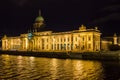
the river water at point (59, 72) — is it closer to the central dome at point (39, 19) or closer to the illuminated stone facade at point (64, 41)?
the illuminated stone facade at point (64, 41)

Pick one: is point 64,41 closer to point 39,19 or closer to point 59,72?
point 39,19

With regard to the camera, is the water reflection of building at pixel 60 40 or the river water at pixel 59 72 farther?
the water reflection of building at pixel 60 40

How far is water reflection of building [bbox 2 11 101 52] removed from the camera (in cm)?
13962

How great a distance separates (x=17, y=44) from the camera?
198000 millimetres

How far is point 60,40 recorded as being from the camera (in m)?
157

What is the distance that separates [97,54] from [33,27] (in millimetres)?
97502

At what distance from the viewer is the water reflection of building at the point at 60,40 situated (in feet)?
458

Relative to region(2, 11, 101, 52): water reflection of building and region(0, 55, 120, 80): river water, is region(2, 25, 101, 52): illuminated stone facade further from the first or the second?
region(0, 55, 120, 80): river water

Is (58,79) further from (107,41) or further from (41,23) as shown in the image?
(41,23)

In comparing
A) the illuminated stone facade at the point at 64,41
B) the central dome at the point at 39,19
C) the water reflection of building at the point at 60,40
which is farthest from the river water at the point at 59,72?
the central dome at the point at 39,19

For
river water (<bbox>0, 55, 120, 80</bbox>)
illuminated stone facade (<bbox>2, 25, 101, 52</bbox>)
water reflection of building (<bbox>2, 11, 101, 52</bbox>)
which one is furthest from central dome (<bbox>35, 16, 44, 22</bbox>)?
river water (<bbox>0, 55, 120, 80</bbox>)

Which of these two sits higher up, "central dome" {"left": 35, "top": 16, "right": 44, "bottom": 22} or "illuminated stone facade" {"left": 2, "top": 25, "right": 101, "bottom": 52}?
"central dome" {"left": 35, "top": 16, "right": 44, "bottom": 22}

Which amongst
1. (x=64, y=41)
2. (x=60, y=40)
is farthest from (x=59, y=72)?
(x=60, y=40)

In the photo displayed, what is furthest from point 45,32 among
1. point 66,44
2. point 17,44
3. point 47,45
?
point 17,44
